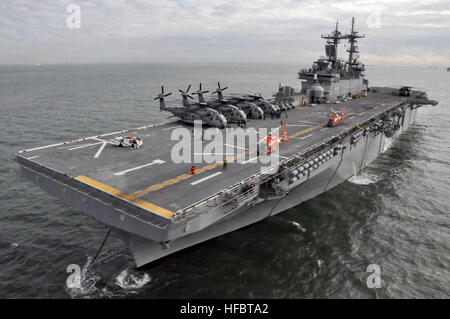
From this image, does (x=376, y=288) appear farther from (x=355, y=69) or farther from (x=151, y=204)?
(x=355, y=69)

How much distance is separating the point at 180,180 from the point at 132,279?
5.40m

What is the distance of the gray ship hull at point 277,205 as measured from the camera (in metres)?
A: 14.1

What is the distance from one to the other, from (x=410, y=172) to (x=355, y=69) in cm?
2777

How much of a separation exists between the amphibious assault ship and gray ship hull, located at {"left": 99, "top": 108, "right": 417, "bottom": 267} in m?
0.07

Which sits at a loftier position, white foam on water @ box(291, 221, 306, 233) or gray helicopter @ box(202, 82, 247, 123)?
gray helicopter @ box(202, 82, 247, 123)

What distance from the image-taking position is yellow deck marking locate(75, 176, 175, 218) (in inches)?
507

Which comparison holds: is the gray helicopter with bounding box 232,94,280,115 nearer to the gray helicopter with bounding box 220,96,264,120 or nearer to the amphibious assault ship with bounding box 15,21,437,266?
the gray helicopter with bounding box 220,96,264,120

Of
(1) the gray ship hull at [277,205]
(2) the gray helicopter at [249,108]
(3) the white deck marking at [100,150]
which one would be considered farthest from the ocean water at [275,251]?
(2) the gray helicopter at [249,108]

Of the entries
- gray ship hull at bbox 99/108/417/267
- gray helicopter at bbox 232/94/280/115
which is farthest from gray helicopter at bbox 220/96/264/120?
gray ship hull at bbox 99/108/417/267

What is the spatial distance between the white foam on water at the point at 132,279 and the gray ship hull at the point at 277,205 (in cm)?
89

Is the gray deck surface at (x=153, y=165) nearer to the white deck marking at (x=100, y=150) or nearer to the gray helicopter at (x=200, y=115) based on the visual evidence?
the white deck marking at (x=100, y=150)

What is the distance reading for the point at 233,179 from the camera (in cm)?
1656

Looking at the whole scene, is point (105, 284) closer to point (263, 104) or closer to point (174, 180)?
point (174, 180)

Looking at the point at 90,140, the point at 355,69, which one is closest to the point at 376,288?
the point at 90,140
